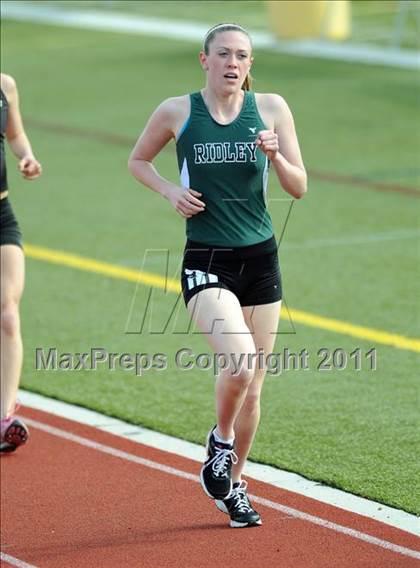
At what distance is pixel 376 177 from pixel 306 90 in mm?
6051

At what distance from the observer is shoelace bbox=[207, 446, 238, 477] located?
21.5ft

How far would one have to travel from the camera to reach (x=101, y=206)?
15.3 m

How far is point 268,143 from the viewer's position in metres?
6.17

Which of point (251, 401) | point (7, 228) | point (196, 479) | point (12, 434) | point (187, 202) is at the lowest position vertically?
point (12, 434)

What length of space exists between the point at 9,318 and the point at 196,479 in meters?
1.54

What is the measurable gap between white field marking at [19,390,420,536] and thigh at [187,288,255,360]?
120 cm

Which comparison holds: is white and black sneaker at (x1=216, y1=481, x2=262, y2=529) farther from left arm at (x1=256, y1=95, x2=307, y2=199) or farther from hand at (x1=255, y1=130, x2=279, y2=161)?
hand at (x1=255, y1=130, x2=279, y2=161)

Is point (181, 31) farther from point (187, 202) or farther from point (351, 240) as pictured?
point (187, 202)

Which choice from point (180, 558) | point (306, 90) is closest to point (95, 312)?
point (180, 558)

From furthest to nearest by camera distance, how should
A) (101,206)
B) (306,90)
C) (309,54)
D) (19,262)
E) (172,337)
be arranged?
(309,54) < (306,90) < (101,206) < (172,337) < (19,262)

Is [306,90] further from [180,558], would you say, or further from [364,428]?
[180,558]

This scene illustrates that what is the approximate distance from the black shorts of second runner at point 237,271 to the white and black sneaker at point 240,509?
38.0 inches

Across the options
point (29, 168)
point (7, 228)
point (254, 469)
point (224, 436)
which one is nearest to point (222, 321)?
point (224, 436)

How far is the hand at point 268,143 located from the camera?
618 centimetres
